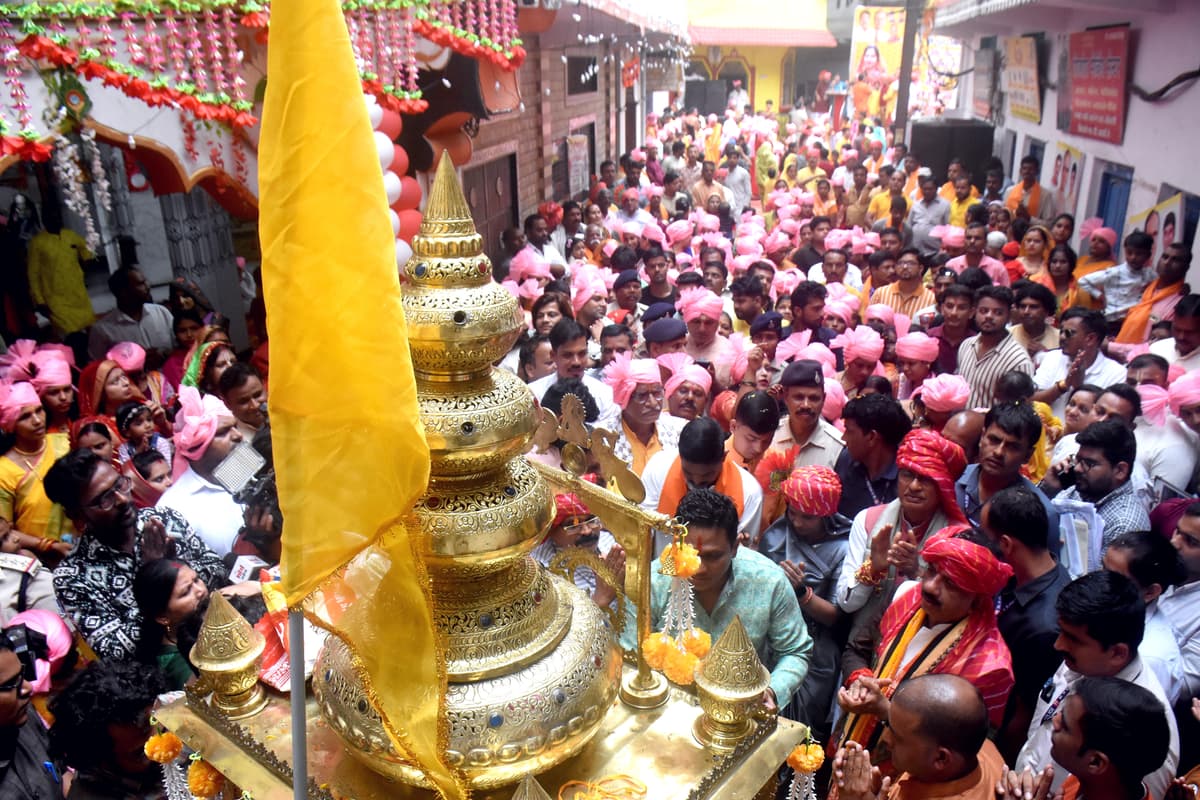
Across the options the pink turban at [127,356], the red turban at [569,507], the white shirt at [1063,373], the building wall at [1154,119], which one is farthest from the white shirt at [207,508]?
the building wall at [1154,119]

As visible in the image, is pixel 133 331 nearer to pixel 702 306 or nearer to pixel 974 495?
pixel 702 306

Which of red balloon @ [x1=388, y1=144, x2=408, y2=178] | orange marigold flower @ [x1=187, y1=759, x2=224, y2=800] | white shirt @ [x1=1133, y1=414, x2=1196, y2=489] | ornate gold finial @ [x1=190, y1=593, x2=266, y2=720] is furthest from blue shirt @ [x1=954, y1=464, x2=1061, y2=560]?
red balloon @ [x1=388, y1=144, x2=408, y2=178]

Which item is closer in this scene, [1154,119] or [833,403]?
[833,403]

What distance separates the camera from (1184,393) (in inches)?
183

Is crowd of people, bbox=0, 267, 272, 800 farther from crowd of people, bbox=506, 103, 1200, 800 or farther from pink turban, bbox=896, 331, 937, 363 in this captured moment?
pink turban, bbox=896, 331, 937, 363

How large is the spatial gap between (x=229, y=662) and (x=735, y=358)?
4973 millimetres

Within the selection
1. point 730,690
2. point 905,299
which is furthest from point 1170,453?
point 730,690

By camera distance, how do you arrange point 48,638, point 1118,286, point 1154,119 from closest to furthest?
point 48,638 < point 1118,286 < point 1154,119

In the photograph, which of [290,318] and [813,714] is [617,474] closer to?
[290,318]

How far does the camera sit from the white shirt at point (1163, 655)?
10.4 feet

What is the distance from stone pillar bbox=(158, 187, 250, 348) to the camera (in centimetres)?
1107

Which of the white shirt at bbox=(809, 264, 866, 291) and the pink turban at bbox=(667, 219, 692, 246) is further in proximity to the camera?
the pink turban at bbox=(667, 219, 692, 246)

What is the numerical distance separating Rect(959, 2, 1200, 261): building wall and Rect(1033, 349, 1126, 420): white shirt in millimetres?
3160

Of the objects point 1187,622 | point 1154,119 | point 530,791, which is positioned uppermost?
point 1154,119
